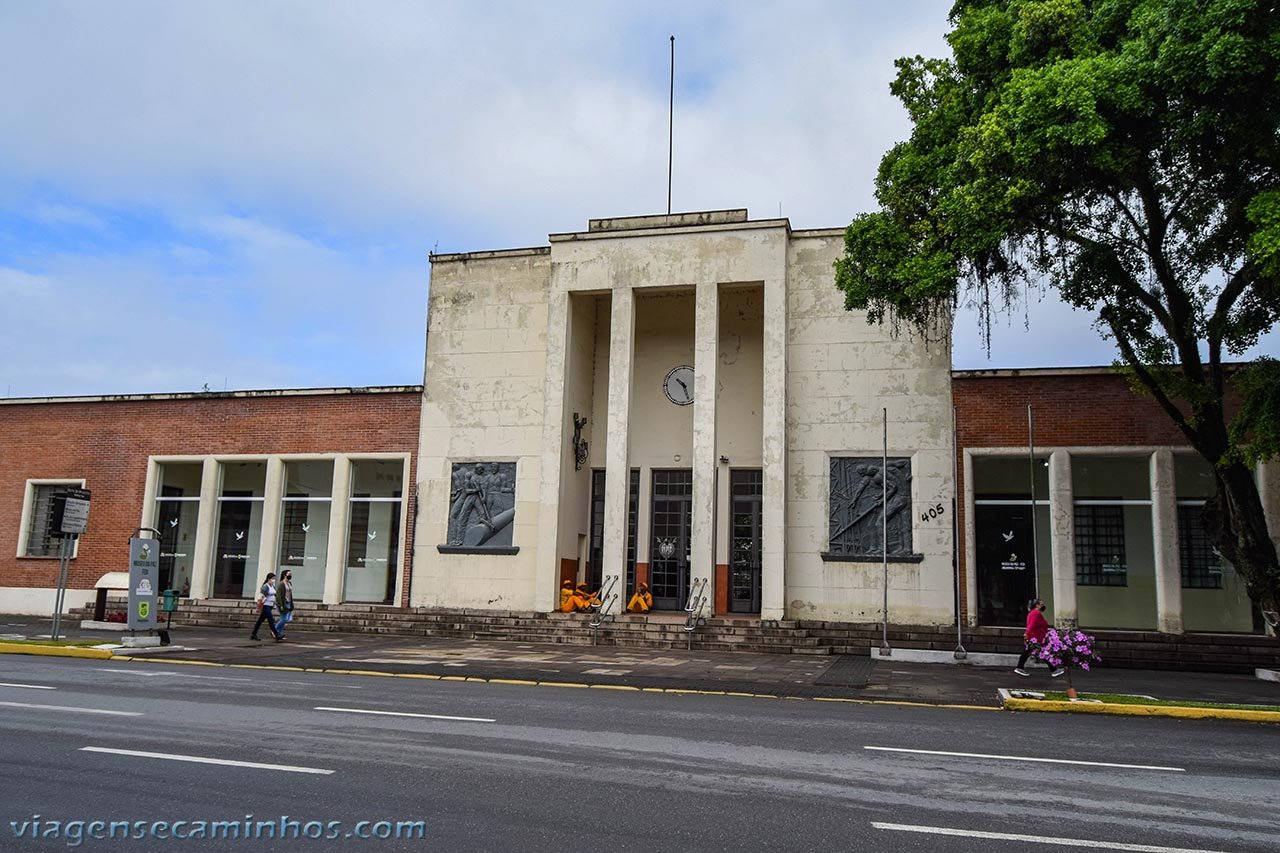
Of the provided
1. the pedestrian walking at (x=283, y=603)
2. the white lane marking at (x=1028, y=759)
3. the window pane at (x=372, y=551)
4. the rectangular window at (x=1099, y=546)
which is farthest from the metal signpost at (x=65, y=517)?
the rectangular window at (x=1099, y=546)

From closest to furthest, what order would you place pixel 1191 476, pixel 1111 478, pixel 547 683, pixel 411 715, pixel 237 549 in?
1. pixel 411 715
2. pixel 547 683
3. pixel 1191 476
4. pixel 1111 478
5. pixel 237 549

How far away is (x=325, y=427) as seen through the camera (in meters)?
25.8

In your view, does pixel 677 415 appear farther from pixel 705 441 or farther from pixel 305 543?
pixel 305 543

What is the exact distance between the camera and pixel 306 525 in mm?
26047

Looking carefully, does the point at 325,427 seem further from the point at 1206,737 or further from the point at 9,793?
the point at 1206,737

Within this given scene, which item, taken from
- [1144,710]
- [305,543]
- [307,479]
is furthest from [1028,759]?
[307,479]

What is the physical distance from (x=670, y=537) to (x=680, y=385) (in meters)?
4.00

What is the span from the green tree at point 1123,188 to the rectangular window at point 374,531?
13704mm

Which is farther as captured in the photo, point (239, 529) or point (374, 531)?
point (239, 529)

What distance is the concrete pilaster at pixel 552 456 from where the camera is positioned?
75.7ft

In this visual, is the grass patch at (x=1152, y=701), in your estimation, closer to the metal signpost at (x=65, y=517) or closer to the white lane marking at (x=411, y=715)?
the white lane marking at (x=411, y=715)

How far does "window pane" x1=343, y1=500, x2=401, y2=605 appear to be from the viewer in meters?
25.2

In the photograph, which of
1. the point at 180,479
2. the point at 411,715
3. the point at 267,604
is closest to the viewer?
the point at 411,715

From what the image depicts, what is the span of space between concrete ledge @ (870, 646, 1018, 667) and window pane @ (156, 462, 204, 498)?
758 inches
